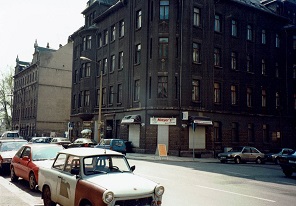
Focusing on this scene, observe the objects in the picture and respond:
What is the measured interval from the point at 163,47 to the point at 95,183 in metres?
26.2

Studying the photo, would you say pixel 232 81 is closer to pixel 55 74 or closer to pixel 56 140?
pixel 56 140

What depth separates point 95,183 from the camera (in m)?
5.89

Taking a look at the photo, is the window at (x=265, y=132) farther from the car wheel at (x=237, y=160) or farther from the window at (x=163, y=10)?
the window at (x=163, y=10)

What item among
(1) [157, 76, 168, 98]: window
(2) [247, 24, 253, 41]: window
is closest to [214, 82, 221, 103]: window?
(1) [157, 76, 168, 98]: window

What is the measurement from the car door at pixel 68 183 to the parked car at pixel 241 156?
20560mm

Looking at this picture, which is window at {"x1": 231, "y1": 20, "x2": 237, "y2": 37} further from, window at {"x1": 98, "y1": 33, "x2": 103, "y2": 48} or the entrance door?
window at {"x1": 98, "y1": 33, "x2": 103, "y2": 48}

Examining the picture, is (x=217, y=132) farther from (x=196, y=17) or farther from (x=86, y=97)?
(x=86, y=97)

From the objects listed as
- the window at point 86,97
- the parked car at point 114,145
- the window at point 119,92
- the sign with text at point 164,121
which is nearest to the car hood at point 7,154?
the parked car at point 114,145

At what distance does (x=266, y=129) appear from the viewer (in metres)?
37.4

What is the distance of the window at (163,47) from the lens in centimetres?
3088

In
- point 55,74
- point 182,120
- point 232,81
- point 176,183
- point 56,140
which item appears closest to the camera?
point 176,183

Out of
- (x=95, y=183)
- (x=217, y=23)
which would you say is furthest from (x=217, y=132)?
(x=95, y=183)

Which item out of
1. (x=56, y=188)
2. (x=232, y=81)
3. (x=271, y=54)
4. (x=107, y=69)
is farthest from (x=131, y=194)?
A: (x=271, y=54)

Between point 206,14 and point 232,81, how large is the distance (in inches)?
Result: 311
